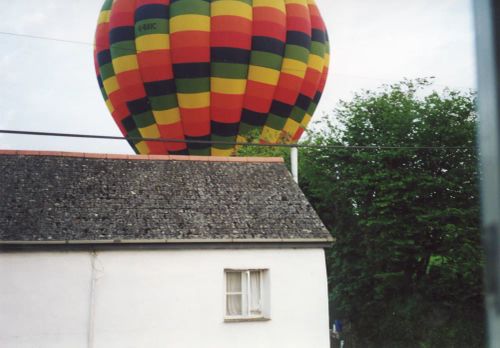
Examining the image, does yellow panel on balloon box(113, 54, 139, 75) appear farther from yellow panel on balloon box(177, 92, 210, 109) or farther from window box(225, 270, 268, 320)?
window box(225, 270, 268, 320)

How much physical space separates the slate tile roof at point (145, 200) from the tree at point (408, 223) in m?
5.03

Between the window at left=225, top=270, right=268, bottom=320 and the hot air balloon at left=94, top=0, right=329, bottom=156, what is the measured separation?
8.86 m

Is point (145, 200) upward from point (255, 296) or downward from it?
upward

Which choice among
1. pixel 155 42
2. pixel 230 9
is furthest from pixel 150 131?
pixel 230 9

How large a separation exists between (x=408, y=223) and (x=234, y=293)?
25.3 ft

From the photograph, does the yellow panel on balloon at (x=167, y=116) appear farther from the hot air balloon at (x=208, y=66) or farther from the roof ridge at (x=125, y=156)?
the roof ridge at (x=125, y=156)

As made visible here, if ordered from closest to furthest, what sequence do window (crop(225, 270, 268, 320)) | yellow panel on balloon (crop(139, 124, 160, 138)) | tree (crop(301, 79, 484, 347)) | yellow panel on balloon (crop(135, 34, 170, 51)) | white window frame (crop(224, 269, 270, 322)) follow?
white window frame (crop(224, 269, 270, 322)) → window (crop(225, 270, 268, 320)) → tree (crop(301, 79, 484, 347)) → yellow panel on balloon (crop(135, 34, 170, 51)) → yellow panel on balloon (crop(139, 124, 160, 138))

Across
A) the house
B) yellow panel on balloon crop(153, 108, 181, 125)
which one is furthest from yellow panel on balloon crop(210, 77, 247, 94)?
the house

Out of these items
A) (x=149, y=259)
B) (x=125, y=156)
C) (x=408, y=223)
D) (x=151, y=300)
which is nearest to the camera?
(x=151, y=300)

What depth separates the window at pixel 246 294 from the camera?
13555 millimetres

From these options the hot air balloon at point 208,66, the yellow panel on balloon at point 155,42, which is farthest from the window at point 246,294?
the yellow panel on balloon at point 155,42

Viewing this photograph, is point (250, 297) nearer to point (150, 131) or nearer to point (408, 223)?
point (408, 223)

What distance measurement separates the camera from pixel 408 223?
1869 cm

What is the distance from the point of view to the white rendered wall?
12273mm
